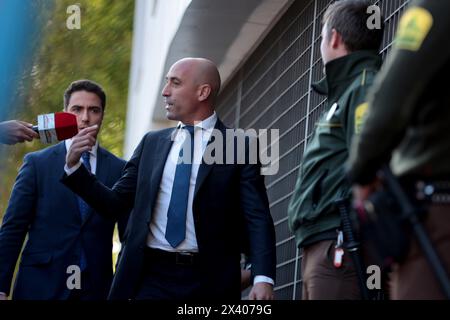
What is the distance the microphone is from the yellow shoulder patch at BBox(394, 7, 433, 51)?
3.70 meters

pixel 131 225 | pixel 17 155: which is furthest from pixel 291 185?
pixel 17 155

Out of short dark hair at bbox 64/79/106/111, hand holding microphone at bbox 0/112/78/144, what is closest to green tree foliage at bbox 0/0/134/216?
short dark hair at bbox 64/79/106/111

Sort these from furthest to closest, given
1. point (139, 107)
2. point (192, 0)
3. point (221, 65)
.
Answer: point (139, 107), point (221, 65), point (192, 0)

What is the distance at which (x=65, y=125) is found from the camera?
745cm

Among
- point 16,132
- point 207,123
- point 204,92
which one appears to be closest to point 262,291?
point 207,123

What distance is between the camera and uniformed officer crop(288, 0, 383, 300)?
223 inches

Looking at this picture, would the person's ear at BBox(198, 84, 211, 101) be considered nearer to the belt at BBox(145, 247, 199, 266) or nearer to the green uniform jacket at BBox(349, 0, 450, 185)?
the belt at BBox(145, 247, 199, 266)

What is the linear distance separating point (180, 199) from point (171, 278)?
47 centimetres

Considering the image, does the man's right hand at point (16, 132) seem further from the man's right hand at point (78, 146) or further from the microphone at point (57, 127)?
the man's right hand at point (78, 146)

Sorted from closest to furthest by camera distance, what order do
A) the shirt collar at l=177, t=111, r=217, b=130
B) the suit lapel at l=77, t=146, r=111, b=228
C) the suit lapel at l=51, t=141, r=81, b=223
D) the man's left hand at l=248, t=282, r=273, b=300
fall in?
1. the man's left hand at l=248, t=282, r=273, b=300
2. the shirt collar at l=177, t=111, r=217, b=130
3. the suit lapel at l=51, t=141, r=81, b=223
4. the suit lapel at l=77, t=146, r=111, b=228

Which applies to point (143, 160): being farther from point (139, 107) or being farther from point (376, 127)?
point (139, 107)
